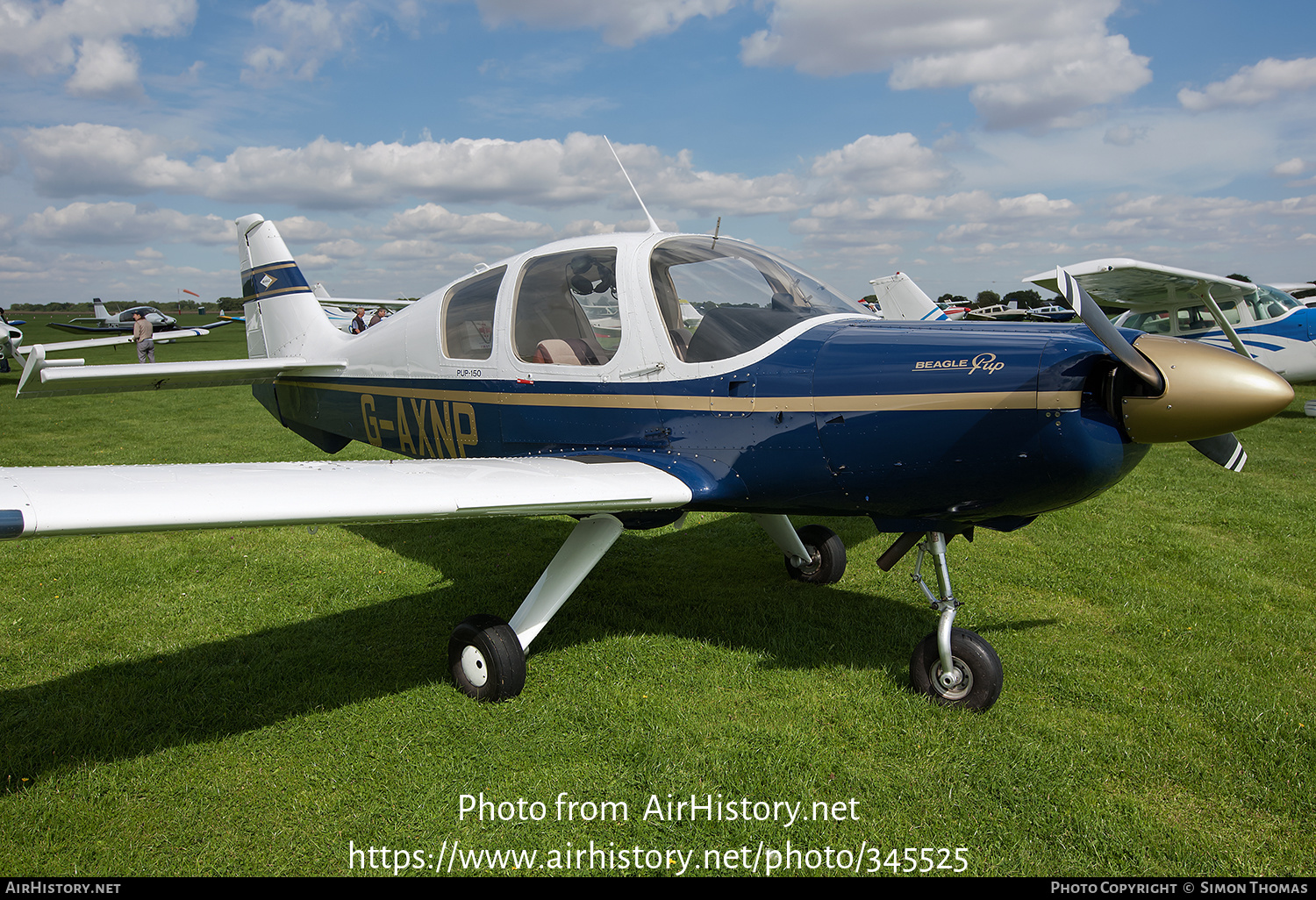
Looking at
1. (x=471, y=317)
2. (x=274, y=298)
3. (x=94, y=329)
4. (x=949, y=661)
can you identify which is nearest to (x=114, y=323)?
(x=94, y=329)

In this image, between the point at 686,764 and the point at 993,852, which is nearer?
the point at 993,852

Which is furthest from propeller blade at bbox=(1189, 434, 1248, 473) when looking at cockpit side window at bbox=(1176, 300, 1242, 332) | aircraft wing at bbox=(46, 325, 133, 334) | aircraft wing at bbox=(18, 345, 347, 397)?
aircraft wing at bbox=(46, 325, 133, 334)

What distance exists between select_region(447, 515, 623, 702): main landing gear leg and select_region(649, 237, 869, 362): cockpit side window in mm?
1143

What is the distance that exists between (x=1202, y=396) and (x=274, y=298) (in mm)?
7416

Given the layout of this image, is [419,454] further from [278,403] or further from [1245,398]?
[1245,398]

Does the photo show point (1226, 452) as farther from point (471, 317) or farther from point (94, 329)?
point (94, 329)

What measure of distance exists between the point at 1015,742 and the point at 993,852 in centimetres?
76

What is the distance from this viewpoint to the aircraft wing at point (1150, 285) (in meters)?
11.5

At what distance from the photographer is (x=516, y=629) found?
13.1 feet

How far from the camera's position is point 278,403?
6.88 metres

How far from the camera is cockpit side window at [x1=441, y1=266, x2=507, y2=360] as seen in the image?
477cm

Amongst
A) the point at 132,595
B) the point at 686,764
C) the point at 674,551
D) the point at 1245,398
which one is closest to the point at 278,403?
the point at 132,595

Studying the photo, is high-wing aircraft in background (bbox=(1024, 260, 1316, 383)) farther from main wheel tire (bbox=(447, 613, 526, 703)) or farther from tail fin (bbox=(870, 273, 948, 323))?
main wheel tire (bbox=(447, 613, 526, 703))

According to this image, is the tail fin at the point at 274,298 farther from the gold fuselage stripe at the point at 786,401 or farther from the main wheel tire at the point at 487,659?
the main wheel tire at the point at 487,659
